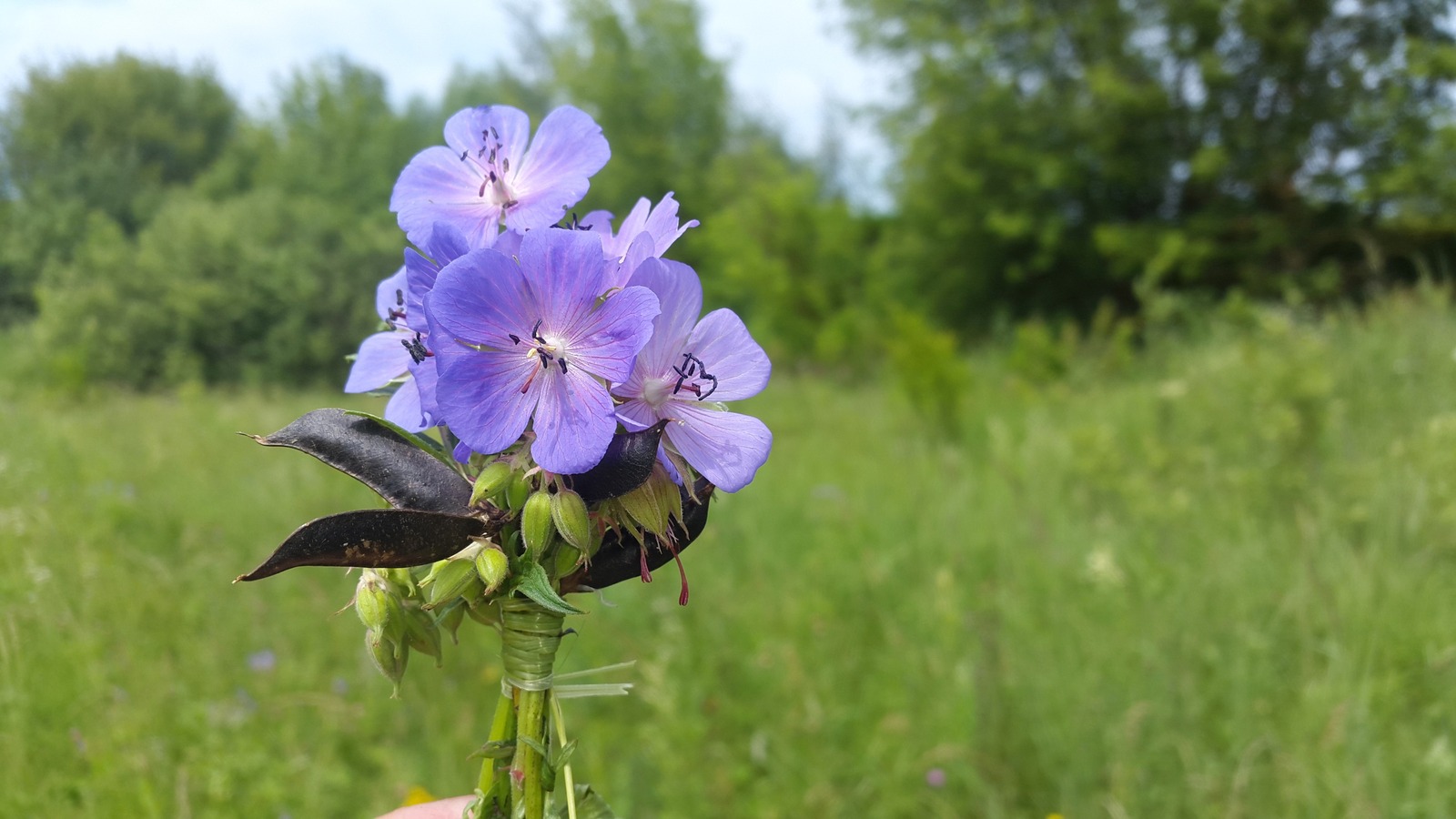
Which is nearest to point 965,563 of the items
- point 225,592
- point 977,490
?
point 977,490

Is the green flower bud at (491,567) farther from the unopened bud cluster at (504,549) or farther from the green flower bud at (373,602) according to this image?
the green flower bud at (373,602)

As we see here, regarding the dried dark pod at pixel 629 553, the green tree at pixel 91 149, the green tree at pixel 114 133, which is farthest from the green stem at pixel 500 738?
the green tree at pixel 114 133

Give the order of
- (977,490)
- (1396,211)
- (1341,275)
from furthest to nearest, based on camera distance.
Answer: (1341,275) < (1396,211) < (977,490)

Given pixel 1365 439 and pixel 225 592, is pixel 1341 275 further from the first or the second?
pixel 225 592

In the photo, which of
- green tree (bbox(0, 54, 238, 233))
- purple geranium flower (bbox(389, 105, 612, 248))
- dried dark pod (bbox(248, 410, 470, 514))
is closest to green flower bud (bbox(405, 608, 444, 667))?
Result: dried dark pod (bbox(248, 410, 470, 514))

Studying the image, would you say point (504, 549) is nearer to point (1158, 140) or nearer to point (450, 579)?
point (450, 579)

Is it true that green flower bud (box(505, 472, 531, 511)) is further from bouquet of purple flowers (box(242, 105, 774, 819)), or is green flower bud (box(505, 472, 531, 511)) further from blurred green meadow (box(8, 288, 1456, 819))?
blurred green meadow (box(8, 288, 1456, 819))
